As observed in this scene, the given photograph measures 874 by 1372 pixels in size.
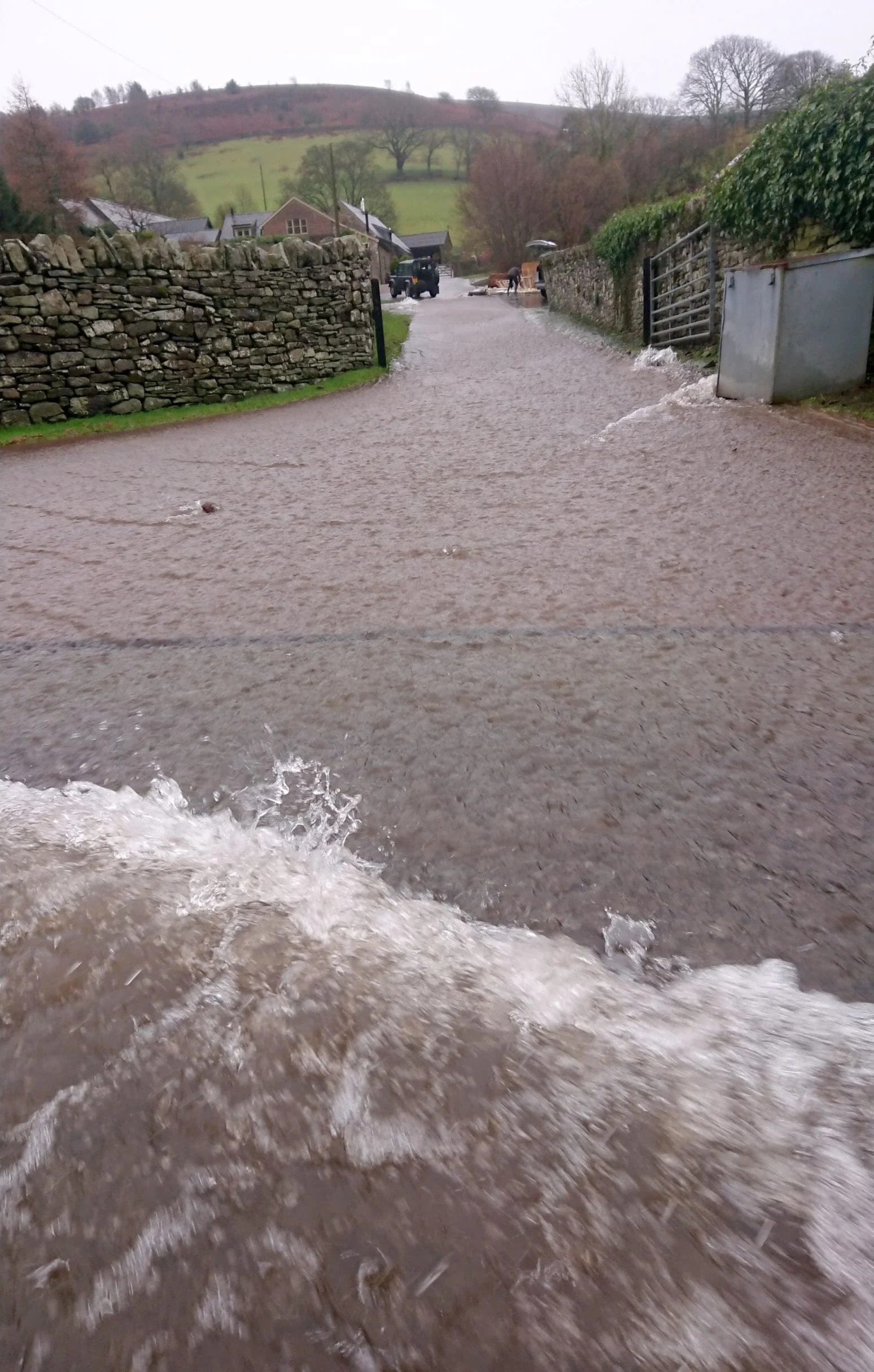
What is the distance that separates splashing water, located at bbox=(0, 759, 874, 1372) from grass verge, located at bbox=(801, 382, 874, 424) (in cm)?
633

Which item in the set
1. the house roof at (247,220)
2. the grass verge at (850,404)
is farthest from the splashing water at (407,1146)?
the house roof at (247,220)

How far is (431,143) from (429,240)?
36839mm

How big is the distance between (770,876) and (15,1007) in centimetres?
172

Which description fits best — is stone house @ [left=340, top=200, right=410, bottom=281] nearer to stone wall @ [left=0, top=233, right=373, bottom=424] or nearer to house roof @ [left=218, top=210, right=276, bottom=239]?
house roof @ [left=218, top=210, right=276, bottom=239]

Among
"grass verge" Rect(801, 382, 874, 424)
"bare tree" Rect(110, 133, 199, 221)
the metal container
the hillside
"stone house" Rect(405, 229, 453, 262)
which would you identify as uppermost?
the hillside

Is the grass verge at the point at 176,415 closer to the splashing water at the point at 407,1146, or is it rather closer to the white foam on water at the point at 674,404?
the white foam on water at the point at 674,404

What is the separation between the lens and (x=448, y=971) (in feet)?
5.86

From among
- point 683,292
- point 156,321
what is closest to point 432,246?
point 683,292

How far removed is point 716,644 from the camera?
3.09 m

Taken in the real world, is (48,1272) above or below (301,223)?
below

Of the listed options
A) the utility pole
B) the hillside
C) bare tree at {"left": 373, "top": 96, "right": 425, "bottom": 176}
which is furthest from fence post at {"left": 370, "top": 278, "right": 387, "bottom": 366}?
bare tree at {"left": 373, "top": 96, "right": 425, "bottom": 176}

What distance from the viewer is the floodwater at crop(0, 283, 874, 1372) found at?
1.22 meters

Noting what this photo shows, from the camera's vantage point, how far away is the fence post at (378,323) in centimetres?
1320

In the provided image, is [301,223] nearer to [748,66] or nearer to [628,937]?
[748,66]
